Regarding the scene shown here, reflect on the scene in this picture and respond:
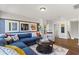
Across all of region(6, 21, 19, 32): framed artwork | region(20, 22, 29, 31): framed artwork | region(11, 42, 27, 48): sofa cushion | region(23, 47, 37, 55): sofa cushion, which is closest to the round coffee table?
region(23, 47, 37, 55): sofa cushion

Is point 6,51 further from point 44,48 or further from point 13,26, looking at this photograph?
point 44,48

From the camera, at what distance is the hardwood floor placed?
1.82 metres

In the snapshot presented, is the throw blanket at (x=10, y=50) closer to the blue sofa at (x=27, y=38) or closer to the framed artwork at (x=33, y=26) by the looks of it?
the blue sofa at (x=27, y=38)

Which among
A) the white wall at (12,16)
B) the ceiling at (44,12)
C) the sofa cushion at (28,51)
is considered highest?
the ceiling at (44,12)

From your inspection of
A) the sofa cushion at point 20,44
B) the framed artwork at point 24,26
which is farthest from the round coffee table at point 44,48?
the framed artwork at point 24,26

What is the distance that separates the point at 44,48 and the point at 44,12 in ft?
1.98

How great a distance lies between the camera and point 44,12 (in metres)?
1.82

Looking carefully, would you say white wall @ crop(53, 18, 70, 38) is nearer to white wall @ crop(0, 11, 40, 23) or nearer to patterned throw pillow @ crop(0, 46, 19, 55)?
white wall @ crop(0, 11, 40, 23)

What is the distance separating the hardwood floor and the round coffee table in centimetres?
14

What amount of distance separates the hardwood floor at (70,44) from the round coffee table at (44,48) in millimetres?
142

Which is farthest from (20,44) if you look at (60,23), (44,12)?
(60,23)

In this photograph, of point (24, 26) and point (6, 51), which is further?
point (24, 26)

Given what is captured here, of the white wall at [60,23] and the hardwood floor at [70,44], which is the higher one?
the white wall at [60,23]

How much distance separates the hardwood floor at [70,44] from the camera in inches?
71.7
